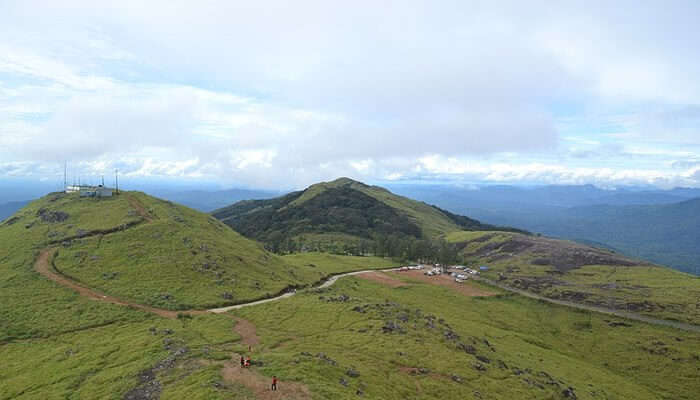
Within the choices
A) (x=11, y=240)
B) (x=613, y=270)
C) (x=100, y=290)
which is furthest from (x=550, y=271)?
(x=11, y=240)

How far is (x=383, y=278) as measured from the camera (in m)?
127

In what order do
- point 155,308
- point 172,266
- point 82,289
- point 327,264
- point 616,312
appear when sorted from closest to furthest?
point 155,308 → point 82,289 → point 172,266 → point 616,312 → point 327,264

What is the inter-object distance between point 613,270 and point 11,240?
21427 centimetres

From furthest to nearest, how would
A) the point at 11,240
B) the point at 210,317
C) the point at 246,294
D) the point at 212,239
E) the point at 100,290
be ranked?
the point at 212,239 < the point at 11,240 < the point at 246,294 < the point at 100,290 < the point at 210,317

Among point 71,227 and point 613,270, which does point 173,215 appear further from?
point 613,270

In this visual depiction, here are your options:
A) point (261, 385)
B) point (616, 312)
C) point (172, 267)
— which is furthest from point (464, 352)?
point (616, 312)

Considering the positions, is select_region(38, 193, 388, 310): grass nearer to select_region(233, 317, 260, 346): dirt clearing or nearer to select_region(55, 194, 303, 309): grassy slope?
select_region(55, 194, 303, 309): grassy slope

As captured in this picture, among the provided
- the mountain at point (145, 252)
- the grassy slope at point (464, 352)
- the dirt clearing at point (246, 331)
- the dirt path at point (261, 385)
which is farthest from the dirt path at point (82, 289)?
the dirt path at point (261, 385)

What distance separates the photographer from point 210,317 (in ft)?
205

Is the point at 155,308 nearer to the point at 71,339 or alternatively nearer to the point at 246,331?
the point at 71,339

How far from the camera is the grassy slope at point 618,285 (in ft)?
358

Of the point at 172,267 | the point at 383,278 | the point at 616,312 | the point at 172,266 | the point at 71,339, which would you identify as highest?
the point at 172,266

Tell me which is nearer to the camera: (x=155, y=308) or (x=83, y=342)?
(x=83, y=342)

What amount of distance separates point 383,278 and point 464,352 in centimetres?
6889
